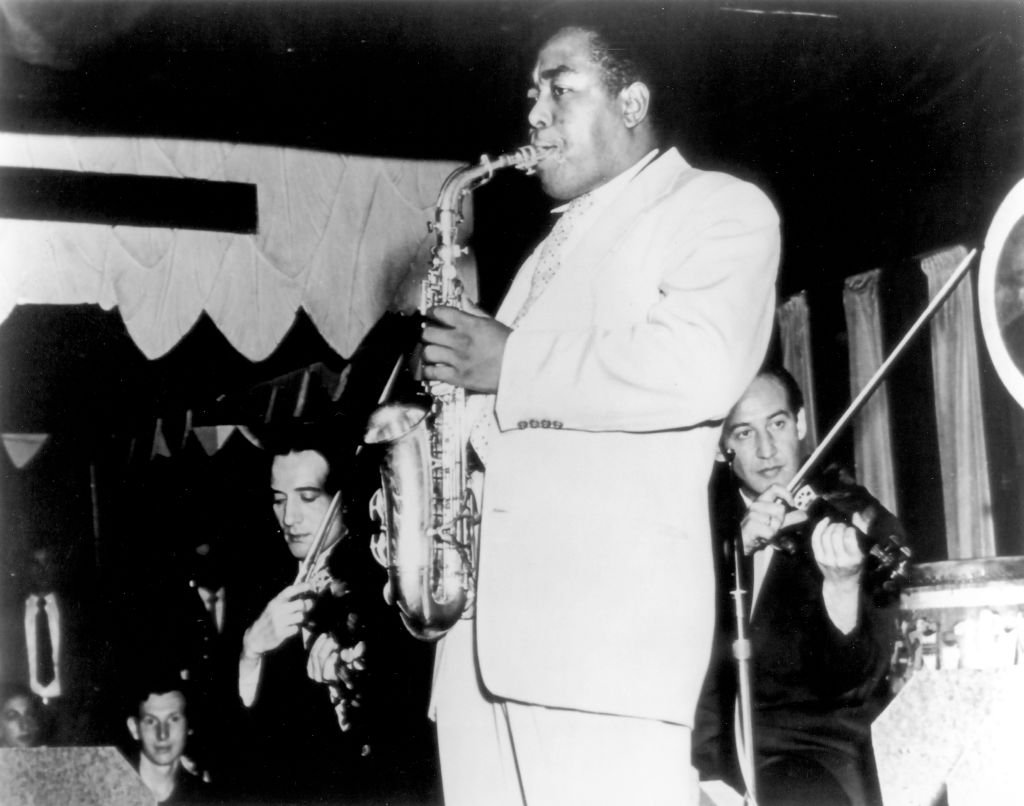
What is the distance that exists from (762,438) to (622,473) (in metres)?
0.40

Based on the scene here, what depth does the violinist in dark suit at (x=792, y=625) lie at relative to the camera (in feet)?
7.41

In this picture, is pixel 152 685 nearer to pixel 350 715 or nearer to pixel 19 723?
pixel 19 723

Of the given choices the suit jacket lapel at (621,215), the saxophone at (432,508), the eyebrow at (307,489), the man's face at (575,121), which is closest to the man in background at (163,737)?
the eyebrow at (307,489)

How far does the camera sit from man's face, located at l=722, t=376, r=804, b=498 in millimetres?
2334

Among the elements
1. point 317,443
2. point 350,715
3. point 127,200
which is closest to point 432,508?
point 317,443

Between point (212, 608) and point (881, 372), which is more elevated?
point (881, 372)

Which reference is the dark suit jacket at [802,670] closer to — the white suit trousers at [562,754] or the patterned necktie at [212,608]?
the white suit trousers at [562,754]

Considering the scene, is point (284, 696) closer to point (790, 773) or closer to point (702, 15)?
point (790, 773)

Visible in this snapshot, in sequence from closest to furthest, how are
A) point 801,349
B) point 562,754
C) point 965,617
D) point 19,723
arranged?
point 562,754 < point 965,617 < point 801,349 < point 19,723

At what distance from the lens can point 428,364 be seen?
7.39ft

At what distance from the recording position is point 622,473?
2102 mm

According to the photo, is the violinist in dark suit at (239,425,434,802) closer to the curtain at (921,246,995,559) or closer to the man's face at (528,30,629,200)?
the man's face at (528,30,629,200)

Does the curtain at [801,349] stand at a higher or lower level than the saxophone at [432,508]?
higher

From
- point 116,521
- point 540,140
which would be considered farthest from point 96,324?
point 540,140
